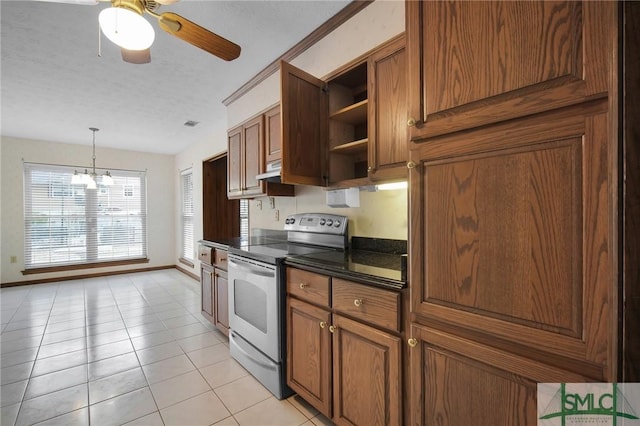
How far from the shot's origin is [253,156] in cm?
281

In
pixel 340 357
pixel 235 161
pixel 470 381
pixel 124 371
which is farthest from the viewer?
pixel 235 161

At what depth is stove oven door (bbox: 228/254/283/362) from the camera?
184 cm

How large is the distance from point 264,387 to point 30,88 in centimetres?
383

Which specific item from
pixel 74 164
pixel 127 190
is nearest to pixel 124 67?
pixel 74 164

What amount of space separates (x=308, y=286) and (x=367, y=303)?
0.44 metres

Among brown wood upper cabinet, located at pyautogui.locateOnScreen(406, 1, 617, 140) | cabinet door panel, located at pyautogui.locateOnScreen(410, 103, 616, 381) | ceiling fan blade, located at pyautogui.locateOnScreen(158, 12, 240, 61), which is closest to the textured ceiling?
ceiling fan blade, located at pyautogui.locateOnScreen(158, 12, 240, 61)

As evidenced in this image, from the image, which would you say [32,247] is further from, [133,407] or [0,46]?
[133,407]

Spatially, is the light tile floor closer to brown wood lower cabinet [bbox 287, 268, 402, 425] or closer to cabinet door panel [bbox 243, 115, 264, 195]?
brown wood lower cabinet [bbox 287, 268, 402, 425]

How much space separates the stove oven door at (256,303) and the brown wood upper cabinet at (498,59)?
4.29ft

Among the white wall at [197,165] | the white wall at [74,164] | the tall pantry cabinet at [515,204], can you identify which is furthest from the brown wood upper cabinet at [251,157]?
the white wall at [74,164]

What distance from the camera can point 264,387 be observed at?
203cm

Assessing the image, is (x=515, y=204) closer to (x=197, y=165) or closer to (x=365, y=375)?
(x=365, y=375)

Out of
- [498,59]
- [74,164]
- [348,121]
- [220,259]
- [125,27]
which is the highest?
[74,164]

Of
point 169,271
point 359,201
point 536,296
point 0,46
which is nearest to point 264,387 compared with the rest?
point 359,201
